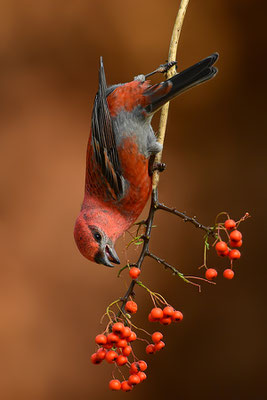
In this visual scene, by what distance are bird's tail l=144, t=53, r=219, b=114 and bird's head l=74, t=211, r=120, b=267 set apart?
0.38 meters

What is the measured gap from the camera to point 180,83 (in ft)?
4.12

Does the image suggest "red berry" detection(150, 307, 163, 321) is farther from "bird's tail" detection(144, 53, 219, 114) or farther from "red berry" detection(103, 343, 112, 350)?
"bird's tail" detection(144, 53, 219, 114)

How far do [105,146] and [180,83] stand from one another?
29 cm

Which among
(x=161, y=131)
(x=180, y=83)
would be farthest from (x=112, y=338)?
(x=180, y=83)

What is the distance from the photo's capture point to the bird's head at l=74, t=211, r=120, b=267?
1198 mm

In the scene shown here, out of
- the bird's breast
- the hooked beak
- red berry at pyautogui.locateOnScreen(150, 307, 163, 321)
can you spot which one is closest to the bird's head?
the hooked beak

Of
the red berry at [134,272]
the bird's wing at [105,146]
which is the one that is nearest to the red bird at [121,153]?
the bird's wing at [105,146]

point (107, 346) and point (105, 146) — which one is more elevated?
point (105, 146)

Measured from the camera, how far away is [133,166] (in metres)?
1.36

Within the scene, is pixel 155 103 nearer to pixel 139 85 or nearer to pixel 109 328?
pixel 139 85

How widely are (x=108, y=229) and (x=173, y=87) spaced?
435 millimetres

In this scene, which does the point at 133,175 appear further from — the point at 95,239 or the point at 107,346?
the point at 107,346

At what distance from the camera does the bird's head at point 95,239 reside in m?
1.20

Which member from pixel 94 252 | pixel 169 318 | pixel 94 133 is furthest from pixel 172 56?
pixel 169 318
